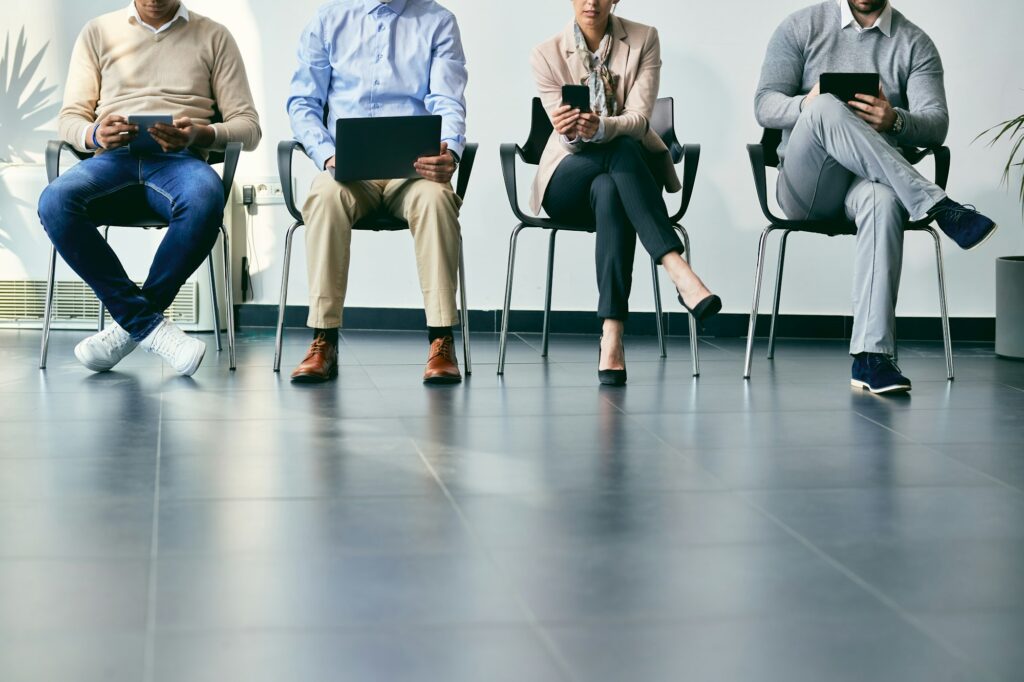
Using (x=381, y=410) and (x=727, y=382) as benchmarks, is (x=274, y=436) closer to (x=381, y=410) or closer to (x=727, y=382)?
(x=381, y=410)

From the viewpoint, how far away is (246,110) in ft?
11.4

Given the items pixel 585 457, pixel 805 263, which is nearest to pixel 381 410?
pixel 585 457

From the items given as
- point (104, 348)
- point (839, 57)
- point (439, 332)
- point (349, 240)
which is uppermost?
point (839, 57)

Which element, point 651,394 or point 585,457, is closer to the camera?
point 585,457

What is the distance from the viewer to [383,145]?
3.09 metres

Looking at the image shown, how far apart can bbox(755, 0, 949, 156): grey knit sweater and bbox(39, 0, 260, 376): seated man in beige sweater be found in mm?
1500

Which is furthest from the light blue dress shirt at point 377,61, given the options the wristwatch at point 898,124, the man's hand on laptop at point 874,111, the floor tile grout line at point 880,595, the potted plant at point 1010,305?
the floor tile grout line at point 880,595

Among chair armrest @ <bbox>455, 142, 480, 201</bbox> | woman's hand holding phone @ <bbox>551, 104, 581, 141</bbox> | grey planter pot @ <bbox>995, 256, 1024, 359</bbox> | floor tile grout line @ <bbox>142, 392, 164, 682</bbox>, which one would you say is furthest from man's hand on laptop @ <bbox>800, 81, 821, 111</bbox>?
floor tile grout line @ <bbox>142, 392, 164, 682</bbox>

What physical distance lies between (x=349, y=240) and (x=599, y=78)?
83 cm

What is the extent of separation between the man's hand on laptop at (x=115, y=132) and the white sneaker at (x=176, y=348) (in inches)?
19.2

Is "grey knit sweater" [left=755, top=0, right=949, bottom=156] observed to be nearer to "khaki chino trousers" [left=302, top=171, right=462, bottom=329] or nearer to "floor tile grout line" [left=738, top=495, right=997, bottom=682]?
"khaki chino trousers" [left=302, top=171, right=462, bottom=329]

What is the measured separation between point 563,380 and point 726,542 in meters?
1.58

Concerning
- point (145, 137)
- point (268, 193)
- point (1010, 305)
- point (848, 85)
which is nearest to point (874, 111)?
point (848, 85)

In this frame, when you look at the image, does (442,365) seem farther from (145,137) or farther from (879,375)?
(879,375)
